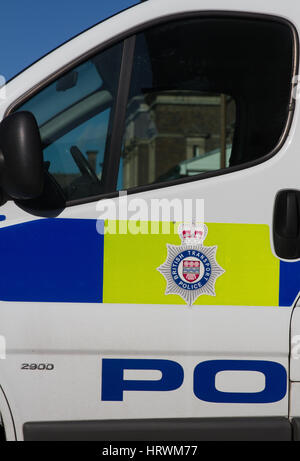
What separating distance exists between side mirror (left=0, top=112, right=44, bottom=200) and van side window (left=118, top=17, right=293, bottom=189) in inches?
13.9

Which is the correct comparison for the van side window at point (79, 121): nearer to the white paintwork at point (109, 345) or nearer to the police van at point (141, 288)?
the police van at point (141, 288)

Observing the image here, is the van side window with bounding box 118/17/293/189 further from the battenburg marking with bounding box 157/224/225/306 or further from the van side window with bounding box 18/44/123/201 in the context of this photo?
the battenburg marking with bounding box 157/224/225/306

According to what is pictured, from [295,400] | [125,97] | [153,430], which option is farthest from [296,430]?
[125,97]

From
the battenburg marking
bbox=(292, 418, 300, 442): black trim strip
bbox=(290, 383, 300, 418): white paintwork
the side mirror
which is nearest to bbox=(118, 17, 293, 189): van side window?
the battenburg marking

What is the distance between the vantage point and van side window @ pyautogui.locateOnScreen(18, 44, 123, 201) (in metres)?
2.41

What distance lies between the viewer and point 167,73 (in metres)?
2.59

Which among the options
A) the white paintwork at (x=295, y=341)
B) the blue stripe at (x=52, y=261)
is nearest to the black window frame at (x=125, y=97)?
the blue stripe at (x=52, y=261)

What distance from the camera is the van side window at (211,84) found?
96.7 inches

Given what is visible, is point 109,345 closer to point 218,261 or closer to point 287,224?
point 218,261

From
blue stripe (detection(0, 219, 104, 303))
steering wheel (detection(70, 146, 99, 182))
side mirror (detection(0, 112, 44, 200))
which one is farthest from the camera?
steering wheel (detection(70, 146, 99, 182))

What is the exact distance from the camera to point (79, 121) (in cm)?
249
